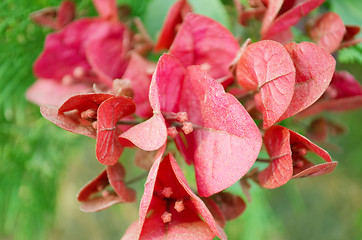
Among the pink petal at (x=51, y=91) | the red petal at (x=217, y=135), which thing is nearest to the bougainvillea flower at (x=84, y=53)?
the pink petal at (x=51, y=91)

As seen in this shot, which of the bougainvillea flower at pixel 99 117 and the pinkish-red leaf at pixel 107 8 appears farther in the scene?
the pinkish-red leaf at pixel 107 8

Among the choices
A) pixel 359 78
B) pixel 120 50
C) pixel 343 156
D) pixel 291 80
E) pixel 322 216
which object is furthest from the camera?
pixel 322 216

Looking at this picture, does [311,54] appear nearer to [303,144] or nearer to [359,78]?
[303,144]

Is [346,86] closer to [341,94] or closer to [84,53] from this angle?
[341,94]

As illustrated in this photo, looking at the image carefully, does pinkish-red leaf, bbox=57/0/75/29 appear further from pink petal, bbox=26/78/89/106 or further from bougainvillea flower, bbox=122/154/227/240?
bougainvillea flower, bbox=122/154/227/240

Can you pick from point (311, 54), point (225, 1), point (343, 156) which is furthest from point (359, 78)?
point (311, 54)

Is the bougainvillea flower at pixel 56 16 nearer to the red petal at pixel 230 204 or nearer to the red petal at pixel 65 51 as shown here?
the red petal at pixel 65 51

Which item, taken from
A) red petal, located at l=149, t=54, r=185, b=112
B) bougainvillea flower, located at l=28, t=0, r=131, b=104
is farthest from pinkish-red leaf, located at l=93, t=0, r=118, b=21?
red petal, located at l=149, t=54, r=185, b=112
